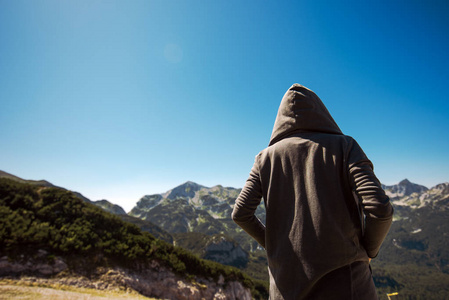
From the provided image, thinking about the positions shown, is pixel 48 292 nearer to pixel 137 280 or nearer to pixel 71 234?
pixel 71 234

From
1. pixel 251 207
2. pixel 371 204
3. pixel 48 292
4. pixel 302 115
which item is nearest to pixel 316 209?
pixel 371 204

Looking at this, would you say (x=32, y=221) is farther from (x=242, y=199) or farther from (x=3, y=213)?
(x=242, y=199)

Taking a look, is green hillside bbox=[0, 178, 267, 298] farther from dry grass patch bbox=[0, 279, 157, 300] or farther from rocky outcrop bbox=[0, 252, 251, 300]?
dry grass patch bbox=[0, 279, 157, 300]

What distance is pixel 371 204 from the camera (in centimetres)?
176

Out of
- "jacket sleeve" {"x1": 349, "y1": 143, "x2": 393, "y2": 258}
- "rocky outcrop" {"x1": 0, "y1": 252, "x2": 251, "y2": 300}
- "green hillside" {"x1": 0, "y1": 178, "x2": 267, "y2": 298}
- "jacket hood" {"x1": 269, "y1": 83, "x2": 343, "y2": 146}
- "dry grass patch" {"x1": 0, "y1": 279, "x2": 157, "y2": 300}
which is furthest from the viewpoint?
"green hillside" {"x1": 0, "y1": 178, "x2": 267, "y2": 298}

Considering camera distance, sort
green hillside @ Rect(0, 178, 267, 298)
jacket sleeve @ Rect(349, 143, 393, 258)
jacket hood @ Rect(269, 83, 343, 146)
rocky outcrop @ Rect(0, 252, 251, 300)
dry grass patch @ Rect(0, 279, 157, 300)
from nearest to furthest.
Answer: jacket sleeve @ Rect(349, 143, 393, 258)
jacket hood @ Rect(269, 83, 343, 146)
dry grass patch @ Rect(0, 279, 157, 300)
rocky outcrop @ Rect(0, 252, 251, 300)
green hillside @ Rect(0, 178, 267, 298)

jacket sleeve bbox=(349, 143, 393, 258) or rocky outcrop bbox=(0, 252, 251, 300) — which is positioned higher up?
jacket sleeve bbox=(349, 143, 393, 258)

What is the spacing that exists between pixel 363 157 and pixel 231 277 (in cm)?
1864

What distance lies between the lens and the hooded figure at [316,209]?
1829 mm

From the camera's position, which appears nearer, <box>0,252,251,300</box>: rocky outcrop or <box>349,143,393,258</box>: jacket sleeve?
<box>349,143,393,258</box>: jacket sleeve

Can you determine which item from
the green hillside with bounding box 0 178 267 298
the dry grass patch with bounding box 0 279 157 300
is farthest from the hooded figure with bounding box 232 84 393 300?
the green hillside with bounding box 0 178 267 298

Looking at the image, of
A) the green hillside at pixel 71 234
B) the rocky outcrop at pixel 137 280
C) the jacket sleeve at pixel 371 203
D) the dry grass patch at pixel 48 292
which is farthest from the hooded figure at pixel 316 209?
the green hillside at pixel 71 234

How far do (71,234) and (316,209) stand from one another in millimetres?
14297

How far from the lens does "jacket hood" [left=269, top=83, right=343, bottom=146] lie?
2.39m
